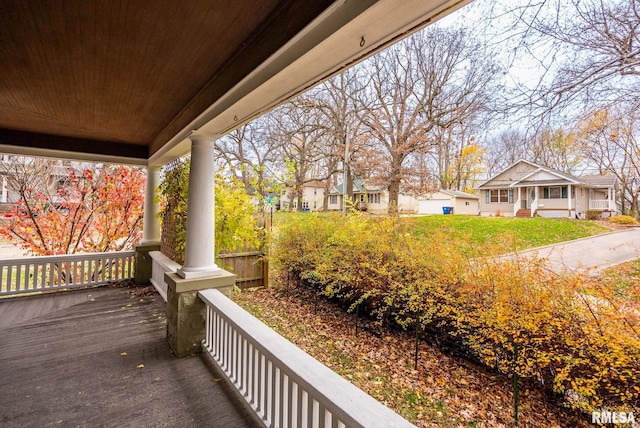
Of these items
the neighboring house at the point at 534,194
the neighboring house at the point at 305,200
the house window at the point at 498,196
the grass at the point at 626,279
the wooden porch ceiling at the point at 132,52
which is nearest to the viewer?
the wooden porch ceiling at the point at 132,52

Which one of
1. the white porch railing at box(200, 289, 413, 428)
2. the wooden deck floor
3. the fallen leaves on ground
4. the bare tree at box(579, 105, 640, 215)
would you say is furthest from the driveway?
the wooden deck floor

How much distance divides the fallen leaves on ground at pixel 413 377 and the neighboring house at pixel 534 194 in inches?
391

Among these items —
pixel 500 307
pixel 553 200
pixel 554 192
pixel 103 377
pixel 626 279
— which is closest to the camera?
pixel 626 279

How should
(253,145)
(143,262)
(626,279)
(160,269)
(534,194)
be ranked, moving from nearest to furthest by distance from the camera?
(626,279) → (160,269) → (143,262) → (253,145) → (534,194)

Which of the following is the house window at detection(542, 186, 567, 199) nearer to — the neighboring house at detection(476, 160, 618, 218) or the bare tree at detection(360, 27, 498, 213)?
the neighboring house at detection(476, 160, 618, 218)

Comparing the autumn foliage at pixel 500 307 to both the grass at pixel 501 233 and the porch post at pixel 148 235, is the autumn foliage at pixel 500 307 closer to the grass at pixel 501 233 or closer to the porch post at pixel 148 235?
the grass at pixel 501 233

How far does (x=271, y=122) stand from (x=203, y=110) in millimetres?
10016

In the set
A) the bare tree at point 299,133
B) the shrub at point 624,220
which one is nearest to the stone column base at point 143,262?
the bare tree at point 299,133

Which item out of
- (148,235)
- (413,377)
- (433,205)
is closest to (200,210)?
(413,377)

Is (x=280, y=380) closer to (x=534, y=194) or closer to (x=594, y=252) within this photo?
(x=594, y=252)

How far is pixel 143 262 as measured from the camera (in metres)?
5.08

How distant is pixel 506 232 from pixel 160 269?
5.18m

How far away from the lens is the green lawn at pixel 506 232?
10.4 feet

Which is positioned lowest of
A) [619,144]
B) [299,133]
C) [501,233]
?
[501,233]
